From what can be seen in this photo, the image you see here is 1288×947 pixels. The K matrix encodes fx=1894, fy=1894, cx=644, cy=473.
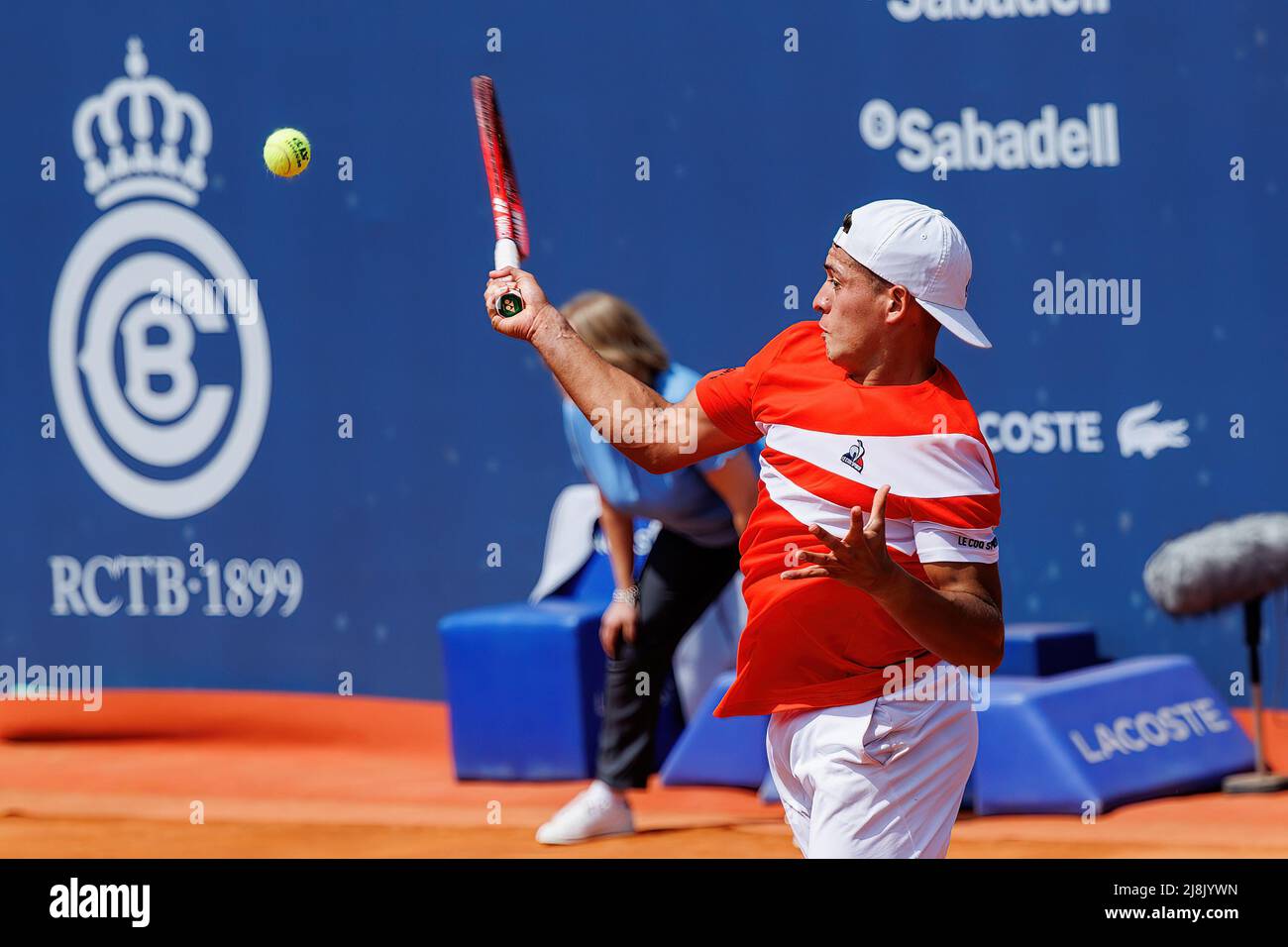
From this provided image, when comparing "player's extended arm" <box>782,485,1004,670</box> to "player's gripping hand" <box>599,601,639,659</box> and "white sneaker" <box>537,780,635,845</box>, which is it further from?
"white sneaker" <box>537,780,635,845</box>

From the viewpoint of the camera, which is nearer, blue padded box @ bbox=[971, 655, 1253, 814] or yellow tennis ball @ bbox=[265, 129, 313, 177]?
yellow tennis ball @ bbox=[265, 129, 313, 177]

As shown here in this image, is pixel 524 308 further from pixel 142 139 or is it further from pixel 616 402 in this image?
pixel 142 139

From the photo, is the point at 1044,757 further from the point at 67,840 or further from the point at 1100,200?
the point at 67,840

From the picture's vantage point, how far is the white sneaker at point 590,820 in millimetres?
5195

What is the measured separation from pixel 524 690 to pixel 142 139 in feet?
9.17

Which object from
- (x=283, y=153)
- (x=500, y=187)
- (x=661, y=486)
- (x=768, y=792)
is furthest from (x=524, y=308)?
(x=768, y=792)

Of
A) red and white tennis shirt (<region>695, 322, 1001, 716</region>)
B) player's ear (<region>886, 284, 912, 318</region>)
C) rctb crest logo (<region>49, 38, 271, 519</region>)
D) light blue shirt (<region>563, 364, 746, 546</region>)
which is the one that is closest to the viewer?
red and white tennis shirt (<region>695, 322, 1001, 716</region>)

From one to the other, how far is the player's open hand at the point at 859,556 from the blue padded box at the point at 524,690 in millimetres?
3641

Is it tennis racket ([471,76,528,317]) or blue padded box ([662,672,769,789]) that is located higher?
tennis racket ([471,76,528,317])

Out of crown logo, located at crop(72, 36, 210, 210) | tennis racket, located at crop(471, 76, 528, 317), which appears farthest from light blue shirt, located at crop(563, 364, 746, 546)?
crown logo, located at crop(72, 36, 210, 210)

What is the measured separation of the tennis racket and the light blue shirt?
1.55m

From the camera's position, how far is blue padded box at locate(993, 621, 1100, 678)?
225 inches

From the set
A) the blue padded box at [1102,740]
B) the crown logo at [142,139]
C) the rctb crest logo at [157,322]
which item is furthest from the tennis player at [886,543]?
the crown logo at [142,139]

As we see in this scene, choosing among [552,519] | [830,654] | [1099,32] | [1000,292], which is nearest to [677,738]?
[552,519]
